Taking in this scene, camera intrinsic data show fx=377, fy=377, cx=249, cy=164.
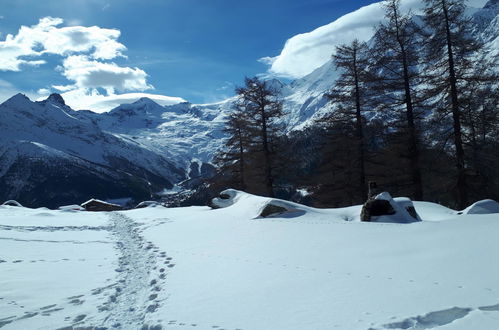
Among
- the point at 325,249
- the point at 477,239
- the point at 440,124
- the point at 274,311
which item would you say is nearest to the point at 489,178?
the point at 440,124

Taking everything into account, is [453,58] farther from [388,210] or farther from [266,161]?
[266,161]

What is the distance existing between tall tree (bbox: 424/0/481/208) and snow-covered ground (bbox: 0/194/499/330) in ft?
24.6

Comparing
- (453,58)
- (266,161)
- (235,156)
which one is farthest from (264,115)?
(453,58)

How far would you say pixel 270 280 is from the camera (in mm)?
6457

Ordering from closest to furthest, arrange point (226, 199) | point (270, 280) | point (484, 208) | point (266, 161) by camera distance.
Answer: point (270, 280)
point (484, 208)
point (226, 199)
point (266, 161)

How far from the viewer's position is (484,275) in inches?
221

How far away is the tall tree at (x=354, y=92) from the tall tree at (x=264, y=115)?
17.6 feet

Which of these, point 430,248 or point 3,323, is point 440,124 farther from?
point 3,323

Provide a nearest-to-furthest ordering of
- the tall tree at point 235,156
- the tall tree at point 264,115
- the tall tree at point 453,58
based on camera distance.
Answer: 1. the tall tree at point 453,58
2. the tall tree at point 264,115
3. the tall tree at point 235,156

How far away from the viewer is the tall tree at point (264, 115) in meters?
27.0

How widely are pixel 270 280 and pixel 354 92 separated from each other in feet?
59.2

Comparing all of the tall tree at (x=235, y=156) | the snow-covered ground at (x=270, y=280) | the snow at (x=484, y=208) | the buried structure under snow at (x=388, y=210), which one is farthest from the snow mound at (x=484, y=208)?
the tall tree at (x=235, y=156)

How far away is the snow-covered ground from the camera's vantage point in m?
4.75

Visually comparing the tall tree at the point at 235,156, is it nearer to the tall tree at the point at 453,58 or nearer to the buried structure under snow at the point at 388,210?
the tall tree at the point at 453,58
